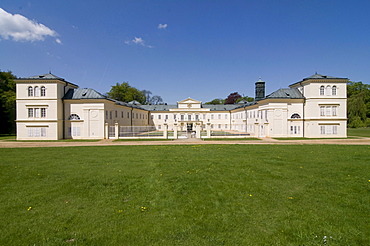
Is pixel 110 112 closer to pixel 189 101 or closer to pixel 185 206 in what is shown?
pixel 189 101

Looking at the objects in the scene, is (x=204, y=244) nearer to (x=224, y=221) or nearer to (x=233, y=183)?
(x=224, y=221)

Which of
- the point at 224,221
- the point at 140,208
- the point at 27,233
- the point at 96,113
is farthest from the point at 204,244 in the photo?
the point at 96,113

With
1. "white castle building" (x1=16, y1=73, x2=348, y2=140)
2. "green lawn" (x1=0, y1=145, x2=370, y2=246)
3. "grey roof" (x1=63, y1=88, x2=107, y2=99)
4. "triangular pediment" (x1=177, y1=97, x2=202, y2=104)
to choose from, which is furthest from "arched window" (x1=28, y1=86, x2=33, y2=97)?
"triangular pediment" (x1=177, y1=97, x2=202, y2=104)

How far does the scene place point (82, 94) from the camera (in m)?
30.4

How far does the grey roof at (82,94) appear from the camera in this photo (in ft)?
98.9

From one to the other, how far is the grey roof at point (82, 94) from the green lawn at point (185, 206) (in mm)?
22285

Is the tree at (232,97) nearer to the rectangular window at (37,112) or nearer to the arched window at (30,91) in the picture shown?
the rectangular window at (37,112)

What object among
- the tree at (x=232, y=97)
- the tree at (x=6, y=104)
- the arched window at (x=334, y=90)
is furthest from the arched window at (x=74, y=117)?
the tree at (x=232, y=97)

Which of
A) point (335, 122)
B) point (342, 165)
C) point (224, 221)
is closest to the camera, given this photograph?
point (224, 221)

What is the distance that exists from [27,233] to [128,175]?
4.42 m

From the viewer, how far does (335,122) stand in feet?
101

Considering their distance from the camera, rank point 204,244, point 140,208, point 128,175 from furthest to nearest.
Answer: point 128,175
point 140,208
point 204,244

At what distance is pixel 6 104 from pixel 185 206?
49073 millimetres

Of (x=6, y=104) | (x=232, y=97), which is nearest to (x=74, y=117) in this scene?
(x=6, y=104)
